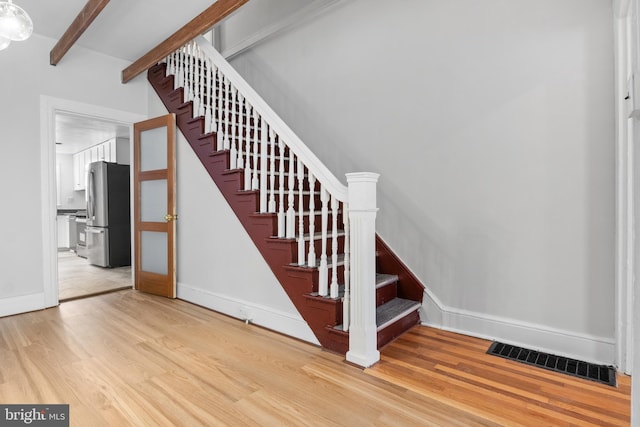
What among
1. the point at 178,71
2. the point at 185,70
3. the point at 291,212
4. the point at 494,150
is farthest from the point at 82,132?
the point at 494,150

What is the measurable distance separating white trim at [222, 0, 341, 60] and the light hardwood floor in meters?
3.16

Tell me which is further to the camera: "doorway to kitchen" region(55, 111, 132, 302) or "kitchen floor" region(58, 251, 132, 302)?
"doorway to kitchen" region(55, 111, 132, 302)

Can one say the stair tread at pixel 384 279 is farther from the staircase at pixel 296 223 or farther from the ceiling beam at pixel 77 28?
the ceiling beam at pixel 77 28

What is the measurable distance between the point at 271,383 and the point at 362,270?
828 millimetres

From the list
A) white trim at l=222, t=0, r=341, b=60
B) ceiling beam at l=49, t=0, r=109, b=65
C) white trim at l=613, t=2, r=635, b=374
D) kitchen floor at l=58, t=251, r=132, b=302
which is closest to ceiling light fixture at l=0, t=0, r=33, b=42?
ceiling beam at l=49, t=0, r=109, b=65

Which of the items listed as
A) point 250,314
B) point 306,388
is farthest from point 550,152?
point 250,314

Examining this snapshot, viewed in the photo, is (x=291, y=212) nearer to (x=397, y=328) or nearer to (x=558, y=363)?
(x=397, y=328)

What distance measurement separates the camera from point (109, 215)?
18.1 ft

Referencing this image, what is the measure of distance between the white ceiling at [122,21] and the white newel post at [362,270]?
207cm

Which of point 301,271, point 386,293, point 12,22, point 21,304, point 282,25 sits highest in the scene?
point 282,25

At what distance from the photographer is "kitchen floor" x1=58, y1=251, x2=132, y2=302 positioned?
386cm

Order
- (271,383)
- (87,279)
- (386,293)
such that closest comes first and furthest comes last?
(271,383) < (386,293) < (87,279)

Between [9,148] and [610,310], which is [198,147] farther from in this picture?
[610,310]

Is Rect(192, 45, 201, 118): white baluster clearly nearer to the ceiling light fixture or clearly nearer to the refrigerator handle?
the ceiling light fixture
